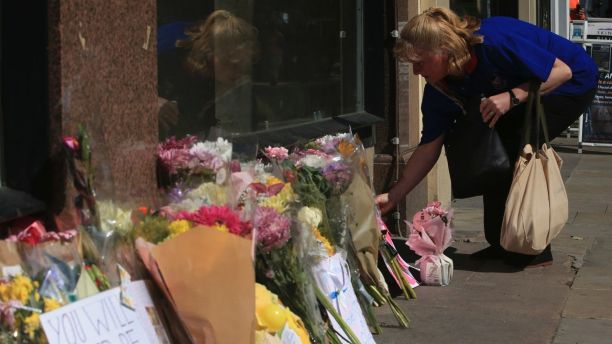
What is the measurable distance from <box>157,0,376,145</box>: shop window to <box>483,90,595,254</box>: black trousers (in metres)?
1.16

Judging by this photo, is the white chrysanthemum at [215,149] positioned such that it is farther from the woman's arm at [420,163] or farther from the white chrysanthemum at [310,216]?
the woman's arm at [420,163]

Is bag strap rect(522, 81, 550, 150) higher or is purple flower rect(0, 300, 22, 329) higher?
bag strap rect(522, 81, 550, 150)

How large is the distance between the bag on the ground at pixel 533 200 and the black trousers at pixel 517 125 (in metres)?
0.11

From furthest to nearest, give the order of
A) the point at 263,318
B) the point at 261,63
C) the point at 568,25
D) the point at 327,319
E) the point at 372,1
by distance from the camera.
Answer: the point at 568,25 < the point at 372,1 < the point at 261,63 < the point at 327,319 < the point at 263,318

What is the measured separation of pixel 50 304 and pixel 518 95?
3.57m

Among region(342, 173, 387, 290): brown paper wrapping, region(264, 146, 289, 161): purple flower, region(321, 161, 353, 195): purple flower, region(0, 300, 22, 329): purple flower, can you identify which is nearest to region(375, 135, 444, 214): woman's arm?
region(342, 173, 387, 290): brown paper wrapping

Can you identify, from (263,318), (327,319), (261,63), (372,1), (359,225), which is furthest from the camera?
(372,1)

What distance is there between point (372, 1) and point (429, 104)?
5.46 feet

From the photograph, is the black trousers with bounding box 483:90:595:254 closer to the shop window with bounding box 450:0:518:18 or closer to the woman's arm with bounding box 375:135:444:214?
the woman's arm with bounding box 375:135:444:214

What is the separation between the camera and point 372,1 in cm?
741

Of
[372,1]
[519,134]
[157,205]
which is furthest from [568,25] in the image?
[157,205]

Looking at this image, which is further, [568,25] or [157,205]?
[568,25]

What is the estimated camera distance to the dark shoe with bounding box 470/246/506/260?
21.1 ft

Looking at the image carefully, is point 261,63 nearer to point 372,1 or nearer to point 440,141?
point 440,141
